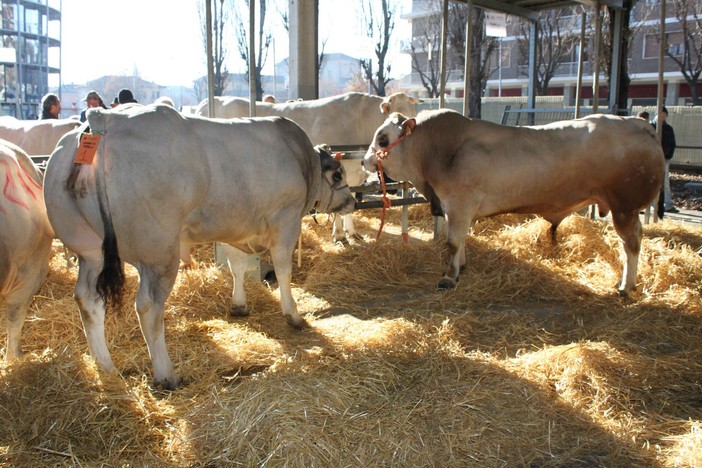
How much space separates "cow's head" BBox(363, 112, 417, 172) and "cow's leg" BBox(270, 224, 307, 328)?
73.7 inches

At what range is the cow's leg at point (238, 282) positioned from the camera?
5.76m

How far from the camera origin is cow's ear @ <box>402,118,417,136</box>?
666 cm

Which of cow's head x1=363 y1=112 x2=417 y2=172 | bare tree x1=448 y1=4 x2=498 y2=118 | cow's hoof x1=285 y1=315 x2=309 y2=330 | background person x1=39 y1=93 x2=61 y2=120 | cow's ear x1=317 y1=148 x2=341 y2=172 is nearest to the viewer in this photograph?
cow's hoof x1=285 y1=315 x2=309 y2=330

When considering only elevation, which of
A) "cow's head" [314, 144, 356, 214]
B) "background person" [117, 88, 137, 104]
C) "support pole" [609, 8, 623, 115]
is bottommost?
"cow's head" [314, 144, 356, 214]

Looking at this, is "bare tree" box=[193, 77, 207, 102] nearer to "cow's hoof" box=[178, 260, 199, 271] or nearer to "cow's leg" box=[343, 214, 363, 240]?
"cow's leg" box=[343, 214, 363, 240]

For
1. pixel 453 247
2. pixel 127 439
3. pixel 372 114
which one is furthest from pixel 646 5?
pixel 127 439

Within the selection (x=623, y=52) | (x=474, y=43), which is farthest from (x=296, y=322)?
(x=474, y=43)

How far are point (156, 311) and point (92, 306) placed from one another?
1.67 ft

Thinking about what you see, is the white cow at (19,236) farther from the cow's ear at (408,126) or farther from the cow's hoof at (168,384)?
the cow's ear at (408,126)

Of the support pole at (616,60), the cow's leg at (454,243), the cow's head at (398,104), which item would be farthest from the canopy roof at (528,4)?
the cow's leg at (454,243)

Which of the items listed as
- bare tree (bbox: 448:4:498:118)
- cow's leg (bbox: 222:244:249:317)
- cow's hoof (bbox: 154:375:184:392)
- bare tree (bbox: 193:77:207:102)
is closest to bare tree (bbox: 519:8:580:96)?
bare tree (bbox: 448:4:498:118)

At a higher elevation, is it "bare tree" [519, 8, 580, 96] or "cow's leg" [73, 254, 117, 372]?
"bare tree" [519, 8, 580, 96]

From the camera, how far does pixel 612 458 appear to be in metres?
3.34

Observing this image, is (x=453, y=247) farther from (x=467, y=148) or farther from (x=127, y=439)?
(x=127, y=439)
